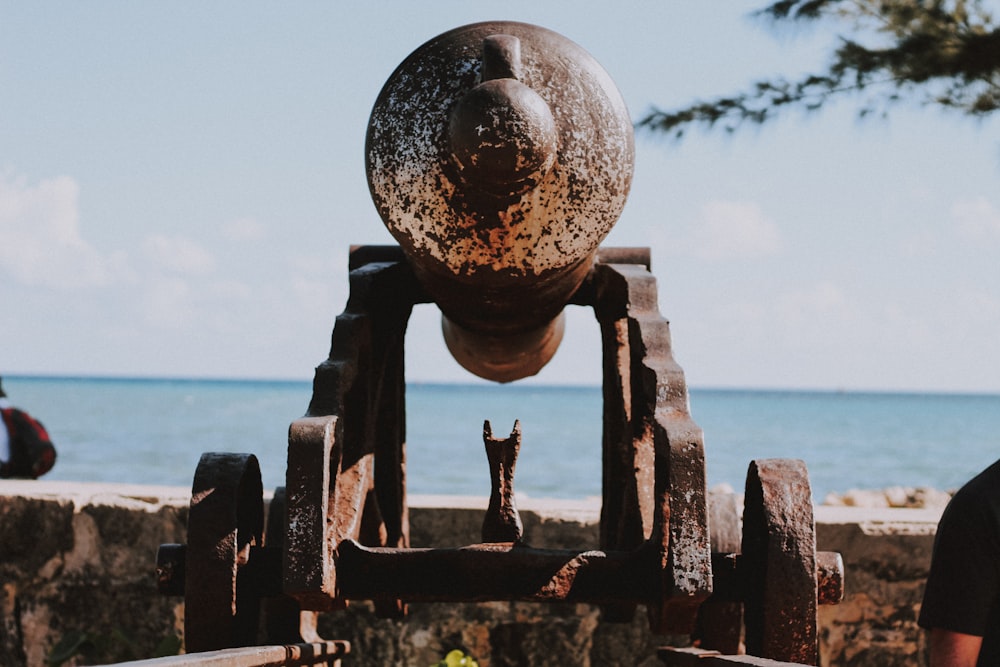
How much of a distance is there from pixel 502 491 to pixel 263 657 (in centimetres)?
71

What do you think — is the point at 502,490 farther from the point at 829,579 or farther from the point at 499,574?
the point at 829,579

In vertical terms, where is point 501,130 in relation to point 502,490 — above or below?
above

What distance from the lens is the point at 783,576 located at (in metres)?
2.58

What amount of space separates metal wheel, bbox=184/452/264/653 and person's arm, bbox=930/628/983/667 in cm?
147

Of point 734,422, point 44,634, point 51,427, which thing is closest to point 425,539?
point 44,634

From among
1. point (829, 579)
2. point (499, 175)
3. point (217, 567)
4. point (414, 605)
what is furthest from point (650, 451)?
point (414, 605)

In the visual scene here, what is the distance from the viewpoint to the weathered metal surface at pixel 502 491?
2818 mm

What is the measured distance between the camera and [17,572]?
4.39 meters

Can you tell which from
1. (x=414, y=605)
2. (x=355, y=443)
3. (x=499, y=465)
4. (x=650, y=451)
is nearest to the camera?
(x=499, y=465)

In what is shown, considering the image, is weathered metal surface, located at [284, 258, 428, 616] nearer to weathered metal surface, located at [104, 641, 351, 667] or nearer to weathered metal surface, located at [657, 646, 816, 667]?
weathered metal surface, located at [104, 641, 351, 667]

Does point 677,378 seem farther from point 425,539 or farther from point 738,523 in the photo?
point 425,539

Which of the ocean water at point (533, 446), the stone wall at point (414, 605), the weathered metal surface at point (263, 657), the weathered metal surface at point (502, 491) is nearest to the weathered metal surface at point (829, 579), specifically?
the weathered metal surface at point (502, 491)

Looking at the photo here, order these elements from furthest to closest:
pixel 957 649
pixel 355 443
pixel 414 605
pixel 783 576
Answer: pixel 414 605 → pixel 355 443 → pixel 783 576 → pixel 957 649

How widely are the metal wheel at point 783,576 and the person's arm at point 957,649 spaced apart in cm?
42
